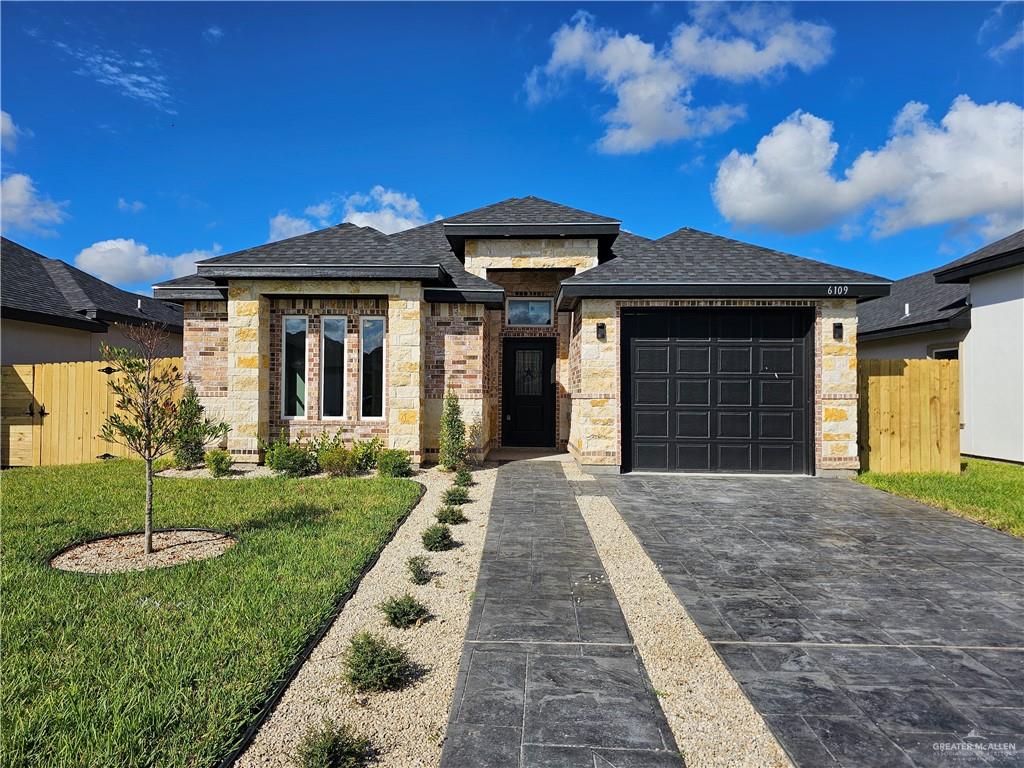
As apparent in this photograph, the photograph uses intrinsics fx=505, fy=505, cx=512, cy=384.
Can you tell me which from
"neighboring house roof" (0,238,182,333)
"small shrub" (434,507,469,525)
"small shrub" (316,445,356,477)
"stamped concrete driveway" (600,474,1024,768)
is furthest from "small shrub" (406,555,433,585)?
"neighboring house roof" (0,238,182,333)

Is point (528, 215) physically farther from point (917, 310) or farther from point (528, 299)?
point (917, 310)

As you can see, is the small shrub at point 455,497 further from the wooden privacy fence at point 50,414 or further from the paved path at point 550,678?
the wooden privacy fence at point 50,414

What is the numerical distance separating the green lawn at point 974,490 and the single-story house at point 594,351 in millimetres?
874

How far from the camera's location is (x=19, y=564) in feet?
14.4

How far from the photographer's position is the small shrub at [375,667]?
2762mm

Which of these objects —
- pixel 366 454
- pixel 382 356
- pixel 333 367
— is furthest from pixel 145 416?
pixel 382 356

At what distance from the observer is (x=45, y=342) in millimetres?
12781

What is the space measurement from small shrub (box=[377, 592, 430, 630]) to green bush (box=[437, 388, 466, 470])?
5.59 m

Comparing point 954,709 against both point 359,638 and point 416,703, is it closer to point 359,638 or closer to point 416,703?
point 416,703

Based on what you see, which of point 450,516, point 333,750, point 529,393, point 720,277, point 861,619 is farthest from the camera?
point 529,393

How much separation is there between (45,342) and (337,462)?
32.6ft

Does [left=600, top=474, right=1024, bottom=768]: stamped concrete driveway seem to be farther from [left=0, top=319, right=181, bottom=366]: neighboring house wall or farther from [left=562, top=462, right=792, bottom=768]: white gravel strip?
[left=0, top=319, right=181, bottom=366]: neighboring house wall

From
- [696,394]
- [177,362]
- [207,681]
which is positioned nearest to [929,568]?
[696,394]

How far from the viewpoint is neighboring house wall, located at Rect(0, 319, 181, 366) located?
11812 mm
